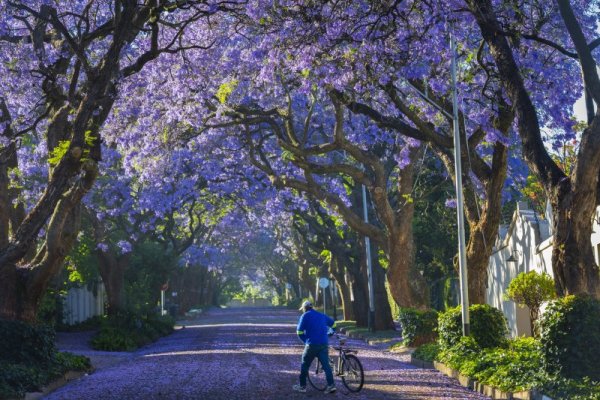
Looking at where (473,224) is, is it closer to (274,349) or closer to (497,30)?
(497,30)

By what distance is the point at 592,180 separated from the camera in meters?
14.1

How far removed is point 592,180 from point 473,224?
8422mm

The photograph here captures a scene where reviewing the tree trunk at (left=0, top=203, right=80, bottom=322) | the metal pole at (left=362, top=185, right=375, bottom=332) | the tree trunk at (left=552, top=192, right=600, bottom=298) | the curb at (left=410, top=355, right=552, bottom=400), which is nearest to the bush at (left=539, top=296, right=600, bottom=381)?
the tree trunk at (left=552, top=192, right=600, bottom=298)

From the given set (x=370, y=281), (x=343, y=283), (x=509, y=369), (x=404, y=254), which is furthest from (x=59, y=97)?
(x=343, y=283)

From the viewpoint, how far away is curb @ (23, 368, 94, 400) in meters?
16.9

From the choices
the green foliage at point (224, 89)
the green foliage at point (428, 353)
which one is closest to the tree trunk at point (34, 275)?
the green foliage at point (224, 89)

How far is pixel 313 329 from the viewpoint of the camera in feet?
53.1

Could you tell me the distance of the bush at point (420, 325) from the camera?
2791cm

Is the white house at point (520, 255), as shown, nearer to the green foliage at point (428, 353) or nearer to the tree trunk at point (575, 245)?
the green foliage at point (428, 353)

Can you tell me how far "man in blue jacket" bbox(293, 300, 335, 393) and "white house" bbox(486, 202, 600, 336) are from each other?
12.3 m

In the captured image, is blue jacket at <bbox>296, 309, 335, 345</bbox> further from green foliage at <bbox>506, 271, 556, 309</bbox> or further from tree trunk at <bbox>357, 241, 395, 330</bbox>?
tree trunk at <bbox>357, 241, 395, 330</bbox>

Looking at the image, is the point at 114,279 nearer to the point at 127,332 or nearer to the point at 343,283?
the point at 127,332

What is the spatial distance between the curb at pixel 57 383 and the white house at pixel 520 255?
13.2 meters

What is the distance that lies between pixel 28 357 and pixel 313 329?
21.9 ft
